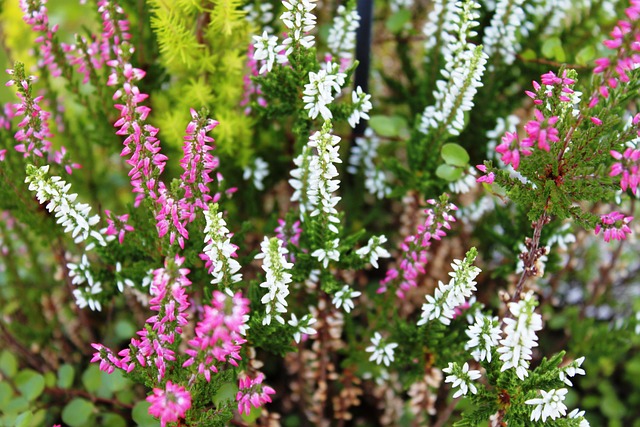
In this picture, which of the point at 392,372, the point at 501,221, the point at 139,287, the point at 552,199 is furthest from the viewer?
the point at 392,372

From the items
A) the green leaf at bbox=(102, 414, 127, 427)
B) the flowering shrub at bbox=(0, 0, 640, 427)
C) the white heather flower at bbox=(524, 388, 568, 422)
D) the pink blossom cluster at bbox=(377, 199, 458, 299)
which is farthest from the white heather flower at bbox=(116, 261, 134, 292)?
the white heather flower at bbox=(524, 388, 568, 422)

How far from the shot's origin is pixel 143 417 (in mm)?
1259

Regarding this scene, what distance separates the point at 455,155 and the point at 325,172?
1.08 feet

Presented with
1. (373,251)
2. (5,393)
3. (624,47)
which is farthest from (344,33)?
(5,393)

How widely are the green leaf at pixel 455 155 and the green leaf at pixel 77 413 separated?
969 millimetres

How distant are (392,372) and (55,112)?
1.12 metres

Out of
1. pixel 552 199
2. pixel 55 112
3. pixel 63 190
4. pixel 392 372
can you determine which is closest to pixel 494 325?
pixel 552 199

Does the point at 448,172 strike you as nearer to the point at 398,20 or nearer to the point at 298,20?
the point at 298,20

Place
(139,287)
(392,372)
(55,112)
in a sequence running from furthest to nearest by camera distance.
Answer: (392,372), (55,112), (139,287)

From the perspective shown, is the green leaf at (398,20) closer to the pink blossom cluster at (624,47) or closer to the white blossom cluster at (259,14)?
the white blossom cluster at (259,14)

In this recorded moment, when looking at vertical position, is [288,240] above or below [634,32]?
below

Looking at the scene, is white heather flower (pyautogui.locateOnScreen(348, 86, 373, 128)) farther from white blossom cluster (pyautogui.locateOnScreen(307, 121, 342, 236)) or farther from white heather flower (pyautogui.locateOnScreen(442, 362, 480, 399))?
white heather flower (pyautogui.locateOnScreen(442, 362, 480, 399))

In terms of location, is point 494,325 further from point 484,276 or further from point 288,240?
point 484,276

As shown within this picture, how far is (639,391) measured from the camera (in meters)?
1.98
